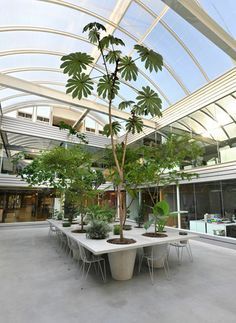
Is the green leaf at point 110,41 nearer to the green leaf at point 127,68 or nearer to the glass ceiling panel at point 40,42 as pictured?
the green leaf at point 127,68

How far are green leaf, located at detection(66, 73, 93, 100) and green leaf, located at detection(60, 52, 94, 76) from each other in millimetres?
119

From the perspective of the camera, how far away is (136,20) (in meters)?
6.77

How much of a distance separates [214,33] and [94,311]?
236 inches

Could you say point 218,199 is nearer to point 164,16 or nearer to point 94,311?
point 94,311

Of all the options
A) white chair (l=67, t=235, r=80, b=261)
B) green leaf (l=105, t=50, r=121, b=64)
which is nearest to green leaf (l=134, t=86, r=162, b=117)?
green leaf (l=105, t=50, r=121, b=64)

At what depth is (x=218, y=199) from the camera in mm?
7656

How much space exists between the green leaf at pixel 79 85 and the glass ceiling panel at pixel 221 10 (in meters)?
4.12

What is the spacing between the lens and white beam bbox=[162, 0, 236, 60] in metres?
3.71

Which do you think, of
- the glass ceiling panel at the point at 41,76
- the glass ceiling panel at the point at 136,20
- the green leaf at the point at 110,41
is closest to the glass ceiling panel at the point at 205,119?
the glass ceiling panel at the point at 136,20

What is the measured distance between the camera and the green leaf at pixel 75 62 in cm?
311

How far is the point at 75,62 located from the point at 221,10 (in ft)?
15.3

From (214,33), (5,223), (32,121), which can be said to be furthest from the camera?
(32,121)

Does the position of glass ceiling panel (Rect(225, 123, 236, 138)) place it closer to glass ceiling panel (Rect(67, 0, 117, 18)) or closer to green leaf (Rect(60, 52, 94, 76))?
glass ceiling panel (Rect(67, 0, 117, 18))

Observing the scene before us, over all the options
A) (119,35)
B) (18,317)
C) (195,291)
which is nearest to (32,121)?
(119,35)
